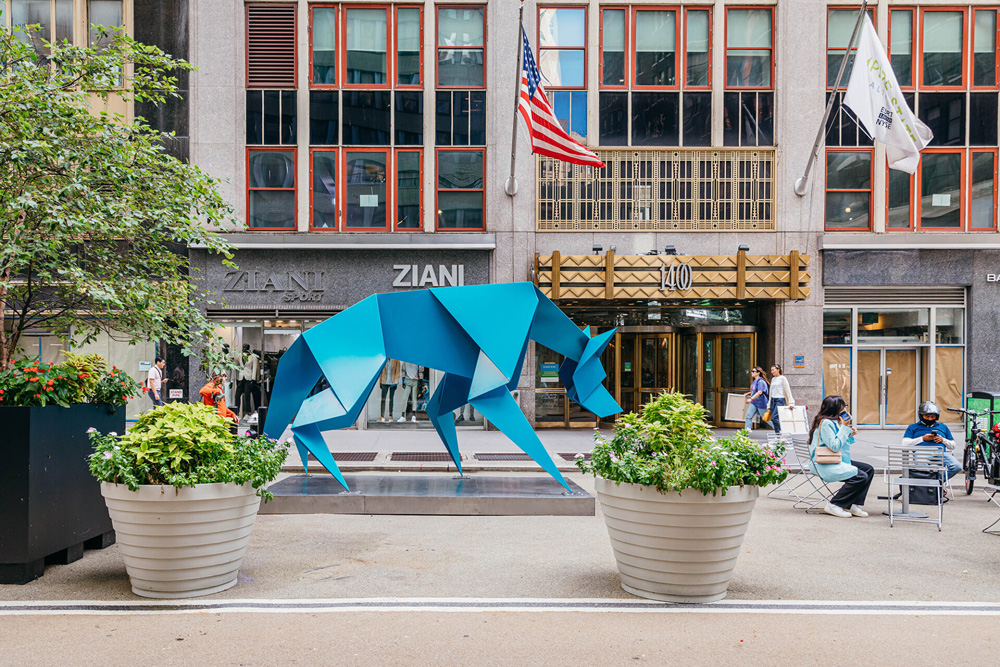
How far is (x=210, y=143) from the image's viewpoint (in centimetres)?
1878

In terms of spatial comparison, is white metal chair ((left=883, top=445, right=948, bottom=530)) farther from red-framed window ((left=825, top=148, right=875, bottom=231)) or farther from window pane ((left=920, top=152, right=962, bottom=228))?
window pane ((left=920, top=152, right=962, bottom=228))

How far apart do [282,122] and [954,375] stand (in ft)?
61.4

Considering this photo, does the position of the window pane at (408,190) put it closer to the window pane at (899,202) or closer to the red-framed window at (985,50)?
the window pane at (899,202)

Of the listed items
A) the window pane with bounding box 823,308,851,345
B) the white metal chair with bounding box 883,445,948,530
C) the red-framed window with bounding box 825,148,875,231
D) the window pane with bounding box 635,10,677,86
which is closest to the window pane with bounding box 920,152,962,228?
the red-framed window with bounding box 825,148,875,231

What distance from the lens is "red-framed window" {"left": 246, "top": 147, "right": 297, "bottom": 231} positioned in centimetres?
1903

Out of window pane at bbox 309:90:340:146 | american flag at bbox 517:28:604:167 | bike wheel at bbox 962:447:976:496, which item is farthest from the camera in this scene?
window pane at bbox 309:90:340:146

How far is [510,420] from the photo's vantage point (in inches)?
361

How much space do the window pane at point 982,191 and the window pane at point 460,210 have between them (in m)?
12.4

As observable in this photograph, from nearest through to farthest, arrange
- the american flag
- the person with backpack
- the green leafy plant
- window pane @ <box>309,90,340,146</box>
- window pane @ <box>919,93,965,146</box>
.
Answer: the green leafy plant < the american flag < the person with backpack < window pane @ <box>309,90,340,146</box> < window pane @ <box>919,93,965,146</box>

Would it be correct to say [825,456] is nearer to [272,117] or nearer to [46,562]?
[46,562]

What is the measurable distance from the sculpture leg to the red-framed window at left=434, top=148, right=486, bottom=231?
34.4 feet

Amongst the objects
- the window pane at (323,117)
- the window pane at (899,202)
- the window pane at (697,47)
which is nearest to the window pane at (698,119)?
the window pane at (697,47)

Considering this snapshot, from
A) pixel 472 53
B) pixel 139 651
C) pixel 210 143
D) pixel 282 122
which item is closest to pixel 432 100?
pixel 472 53

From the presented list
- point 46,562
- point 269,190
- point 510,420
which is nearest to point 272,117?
point 269,190
